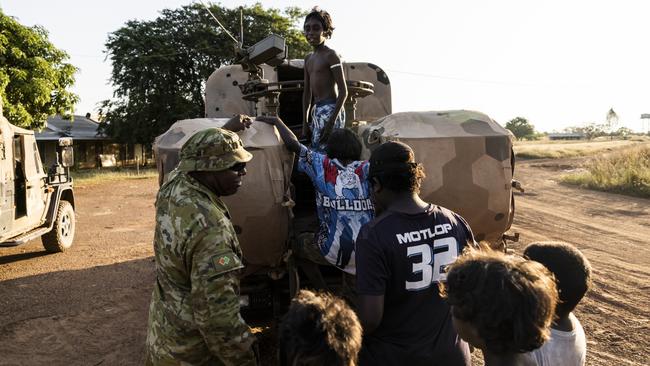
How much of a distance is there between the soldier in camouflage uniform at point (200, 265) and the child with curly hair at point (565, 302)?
110cm

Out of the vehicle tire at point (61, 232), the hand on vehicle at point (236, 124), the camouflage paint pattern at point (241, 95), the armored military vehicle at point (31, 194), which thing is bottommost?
the vehicle tire at point (61, 232)

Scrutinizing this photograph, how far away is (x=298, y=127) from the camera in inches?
232

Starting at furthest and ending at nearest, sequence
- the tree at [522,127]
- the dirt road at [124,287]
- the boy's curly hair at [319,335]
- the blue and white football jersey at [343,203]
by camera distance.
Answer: the tree at [522,127], the dirt road at [124,287], the blue and white football jersey at [343,203], the boy's curly hair at [319,335]

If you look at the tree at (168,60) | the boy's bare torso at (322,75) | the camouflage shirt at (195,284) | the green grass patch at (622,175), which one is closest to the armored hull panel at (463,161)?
the boy's bare torso at (322,75)

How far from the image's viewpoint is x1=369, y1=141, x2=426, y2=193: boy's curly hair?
1.98 metres

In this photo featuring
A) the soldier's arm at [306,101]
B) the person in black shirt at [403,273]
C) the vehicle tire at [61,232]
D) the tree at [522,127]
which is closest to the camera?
the person in black shirt at [403,273]

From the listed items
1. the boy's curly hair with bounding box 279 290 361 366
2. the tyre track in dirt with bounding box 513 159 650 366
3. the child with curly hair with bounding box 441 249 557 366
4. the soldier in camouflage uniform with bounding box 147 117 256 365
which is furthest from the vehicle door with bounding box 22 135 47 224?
the child with curly hair with bounding box 441 249 557 366

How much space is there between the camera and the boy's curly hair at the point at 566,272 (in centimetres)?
174

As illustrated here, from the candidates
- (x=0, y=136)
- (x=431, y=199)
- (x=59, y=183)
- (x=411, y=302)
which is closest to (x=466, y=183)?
(x=431, y=199)

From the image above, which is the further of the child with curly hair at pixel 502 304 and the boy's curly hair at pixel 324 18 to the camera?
the boy's curly hair at pixel 324 18

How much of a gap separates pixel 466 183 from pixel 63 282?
538 cm

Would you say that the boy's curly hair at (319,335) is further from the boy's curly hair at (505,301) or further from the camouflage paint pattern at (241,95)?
the camouflage paint pattern at (241,95)

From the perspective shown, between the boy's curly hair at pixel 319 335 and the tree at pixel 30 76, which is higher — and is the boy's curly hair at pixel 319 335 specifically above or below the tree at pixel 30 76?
below

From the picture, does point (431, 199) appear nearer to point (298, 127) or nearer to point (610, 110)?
point (298, 127)
